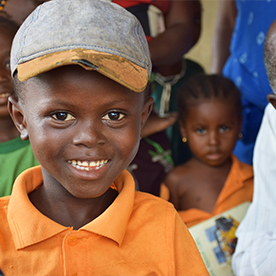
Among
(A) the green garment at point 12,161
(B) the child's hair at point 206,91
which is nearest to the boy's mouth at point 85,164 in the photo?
(A) the green garment at point 12,161

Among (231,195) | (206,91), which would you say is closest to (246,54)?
(206,91)

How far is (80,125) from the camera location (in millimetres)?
848

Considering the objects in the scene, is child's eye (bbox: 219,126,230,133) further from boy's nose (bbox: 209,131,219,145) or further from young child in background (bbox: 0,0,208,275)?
young child in background (bbox: 0,0,208,275)

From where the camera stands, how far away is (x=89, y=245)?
901 mm

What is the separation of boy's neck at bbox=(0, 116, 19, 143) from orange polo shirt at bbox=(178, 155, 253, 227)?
3.10 ft

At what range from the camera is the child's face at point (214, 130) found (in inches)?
77.0

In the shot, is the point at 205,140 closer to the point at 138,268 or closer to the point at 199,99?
the point at 199,99

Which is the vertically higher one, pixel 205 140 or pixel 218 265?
pixel 205 140

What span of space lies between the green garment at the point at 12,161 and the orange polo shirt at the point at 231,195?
0.89m

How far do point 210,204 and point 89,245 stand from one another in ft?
3.65

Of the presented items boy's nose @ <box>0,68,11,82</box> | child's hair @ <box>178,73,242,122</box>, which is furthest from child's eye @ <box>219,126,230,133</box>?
boy's nose @ <box>0,68,11,82</box>

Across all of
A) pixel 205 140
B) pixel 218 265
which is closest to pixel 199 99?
pixel 205 140

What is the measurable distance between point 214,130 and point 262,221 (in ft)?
2.36

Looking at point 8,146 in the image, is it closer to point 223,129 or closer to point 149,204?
point 149,204
